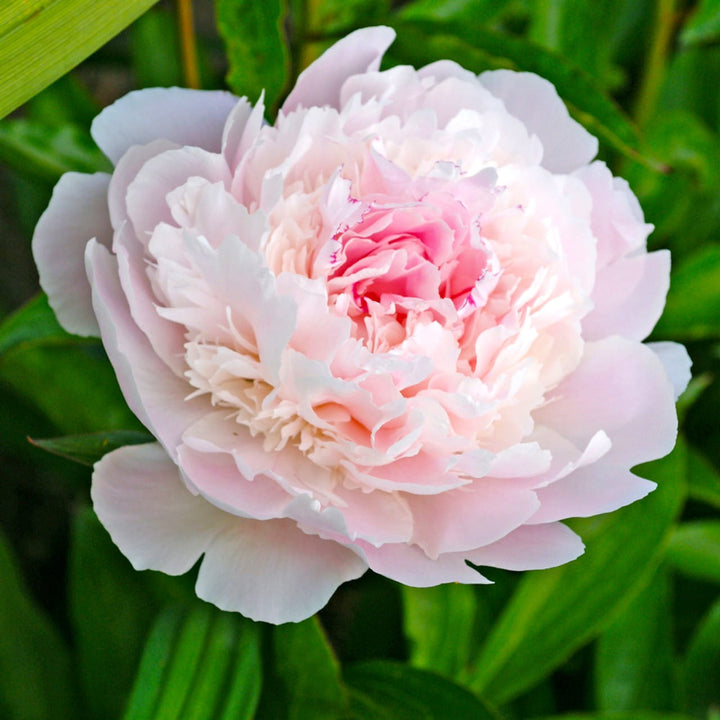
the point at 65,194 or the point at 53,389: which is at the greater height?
the point at 65,194

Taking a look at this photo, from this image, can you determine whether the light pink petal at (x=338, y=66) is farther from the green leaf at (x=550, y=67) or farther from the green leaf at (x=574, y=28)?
the green leaf at (x=574, y=28)

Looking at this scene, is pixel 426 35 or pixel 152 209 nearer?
pixel 152 209

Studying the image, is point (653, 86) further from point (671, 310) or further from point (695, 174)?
point (671, 310)

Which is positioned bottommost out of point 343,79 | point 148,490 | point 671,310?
point 671,310

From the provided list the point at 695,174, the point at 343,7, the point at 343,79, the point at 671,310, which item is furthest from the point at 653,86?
the point at 343,79

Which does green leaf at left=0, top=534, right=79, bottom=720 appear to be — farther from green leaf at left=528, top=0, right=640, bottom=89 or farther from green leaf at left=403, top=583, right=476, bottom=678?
green leaf at left=528, top=0, right=640, bottom=89

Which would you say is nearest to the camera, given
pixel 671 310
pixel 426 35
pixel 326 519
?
pixel 326 519

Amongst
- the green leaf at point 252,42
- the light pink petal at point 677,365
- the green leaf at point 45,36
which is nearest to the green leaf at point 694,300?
the light pink petal at point 677,365
